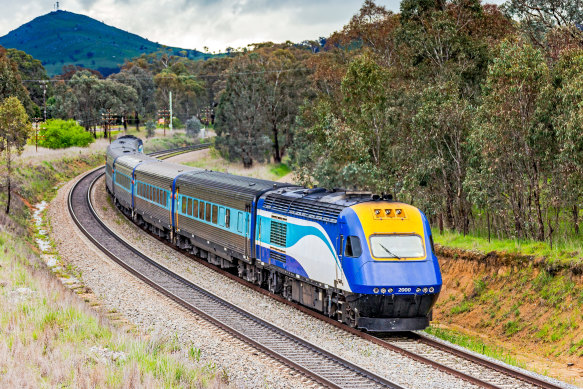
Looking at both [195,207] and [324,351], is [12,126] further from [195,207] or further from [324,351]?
[324,351]

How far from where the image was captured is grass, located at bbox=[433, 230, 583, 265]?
20.1 m

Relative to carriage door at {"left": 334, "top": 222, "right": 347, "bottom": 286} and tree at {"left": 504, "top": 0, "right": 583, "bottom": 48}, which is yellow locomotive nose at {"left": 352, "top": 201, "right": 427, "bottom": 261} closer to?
carriage door at {"left": 334, "top": 222, "right": 347, "bottom": 286}

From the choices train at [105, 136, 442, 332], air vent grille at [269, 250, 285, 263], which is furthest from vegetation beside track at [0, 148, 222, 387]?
air vent grille at [269, 250, 285, 263]

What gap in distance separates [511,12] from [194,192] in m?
21.1

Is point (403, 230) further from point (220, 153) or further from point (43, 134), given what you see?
point (43, 134)

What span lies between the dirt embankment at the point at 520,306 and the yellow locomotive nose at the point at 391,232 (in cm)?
377

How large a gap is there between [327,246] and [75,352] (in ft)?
24.5

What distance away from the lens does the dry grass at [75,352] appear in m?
11.3

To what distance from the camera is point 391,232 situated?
17.1 metres

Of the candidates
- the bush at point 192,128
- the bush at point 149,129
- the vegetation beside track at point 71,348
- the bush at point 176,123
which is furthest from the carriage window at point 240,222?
the bush at point 176,123

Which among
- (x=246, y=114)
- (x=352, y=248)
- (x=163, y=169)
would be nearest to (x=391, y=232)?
(x=352, y=248)

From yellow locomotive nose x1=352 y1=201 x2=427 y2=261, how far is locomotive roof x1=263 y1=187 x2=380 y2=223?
0.73 metres

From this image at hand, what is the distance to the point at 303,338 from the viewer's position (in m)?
17.0

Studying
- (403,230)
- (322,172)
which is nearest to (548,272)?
(403,230)
